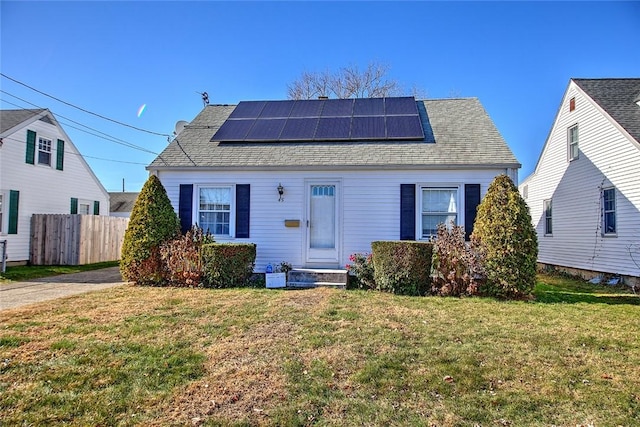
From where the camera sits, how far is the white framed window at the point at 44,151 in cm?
1432

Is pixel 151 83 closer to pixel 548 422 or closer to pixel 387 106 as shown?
pixel 387 106

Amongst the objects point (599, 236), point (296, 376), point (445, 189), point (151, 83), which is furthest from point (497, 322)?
point (151, 83)

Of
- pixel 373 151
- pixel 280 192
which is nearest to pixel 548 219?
pixel 373 151

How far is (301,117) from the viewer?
37.5 ft

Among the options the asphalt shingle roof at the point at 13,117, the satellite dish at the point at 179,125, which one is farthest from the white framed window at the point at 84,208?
the satellite dish at the point at 179,125

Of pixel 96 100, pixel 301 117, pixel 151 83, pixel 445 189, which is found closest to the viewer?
pixel 445 189

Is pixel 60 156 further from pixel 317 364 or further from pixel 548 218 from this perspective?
pixel 548 218

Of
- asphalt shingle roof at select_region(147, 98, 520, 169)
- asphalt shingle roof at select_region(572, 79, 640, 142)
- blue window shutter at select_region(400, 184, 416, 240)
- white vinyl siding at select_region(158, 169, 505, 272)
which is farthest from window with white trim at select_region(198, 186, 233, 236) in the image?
asphalt shingle roof at select_region(572, 79, 640, 142)

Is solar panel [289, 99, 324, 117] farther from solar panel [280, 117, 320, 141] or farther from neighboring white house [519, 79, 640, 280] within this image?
neighboring white house [519, 79, 640, 280]

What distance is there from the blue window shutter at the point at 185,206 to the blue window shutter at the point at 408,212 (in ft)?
18.2

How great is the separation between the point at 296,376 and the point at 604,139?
1173 centimetres

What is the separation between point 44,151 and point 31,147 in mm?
Answer: 689

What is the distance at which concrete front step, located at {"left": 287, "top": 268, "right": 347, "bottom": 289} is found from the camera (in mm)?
8665

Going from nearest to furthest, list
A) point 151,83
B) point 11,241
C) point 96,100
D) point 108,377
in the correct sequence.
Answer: point 108,377
point 11,241
point 151,83
point 96,100
